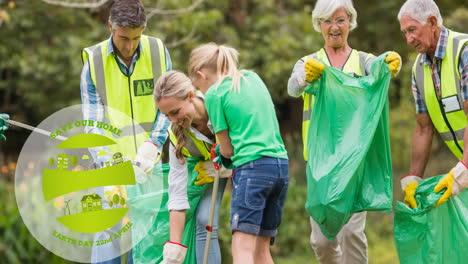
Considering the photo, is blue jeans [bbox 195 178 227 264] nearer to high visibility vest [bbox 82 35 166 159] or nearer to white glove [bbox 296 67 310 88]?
high visibility vest [bbox 82 35 166 159]

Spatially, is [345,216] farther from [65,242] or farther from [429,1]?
[65,242]

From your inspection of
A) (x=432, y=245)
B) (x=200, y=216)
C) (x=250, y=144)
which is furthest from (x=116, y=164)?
(x=432, y=245)

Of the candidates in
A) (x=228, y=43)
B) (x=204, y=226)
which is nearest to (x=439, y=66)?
(x=204, y=226)

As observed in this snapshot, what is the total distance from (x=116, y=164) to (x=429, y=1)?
194 cm

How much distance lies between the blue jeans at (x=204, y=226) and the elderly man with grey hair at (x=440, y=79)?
1.08 m

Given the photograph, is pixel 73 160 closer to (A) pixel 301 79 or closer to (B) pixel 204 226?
(B) pixel 204 226

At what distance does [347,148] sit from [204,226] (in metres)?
0.87

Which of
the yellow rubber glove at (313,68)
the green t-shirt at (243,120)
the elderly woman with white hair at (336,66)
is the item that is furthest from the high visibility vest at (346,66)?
the green t-shirt at (243,120)

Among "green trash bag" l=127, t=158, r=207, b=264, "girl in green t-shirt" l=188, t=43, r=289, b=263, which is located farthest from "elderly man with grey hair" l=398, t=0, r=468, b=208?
"green trash bag" l=127, t=158, r=207, b=264

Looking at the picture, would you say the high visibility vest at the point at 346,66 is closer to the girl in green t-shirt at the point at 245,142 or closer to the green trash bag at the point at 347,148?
the green trash bag at the point at 347,148

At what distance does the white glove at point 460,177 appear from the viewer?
13.7 ft

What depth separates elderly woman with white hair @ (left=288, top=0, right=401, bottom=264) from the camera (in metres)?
4.45

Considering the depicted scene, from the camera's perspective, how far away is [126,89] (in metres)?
4.59

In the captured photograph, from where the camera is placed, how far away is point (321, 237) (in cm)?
457
